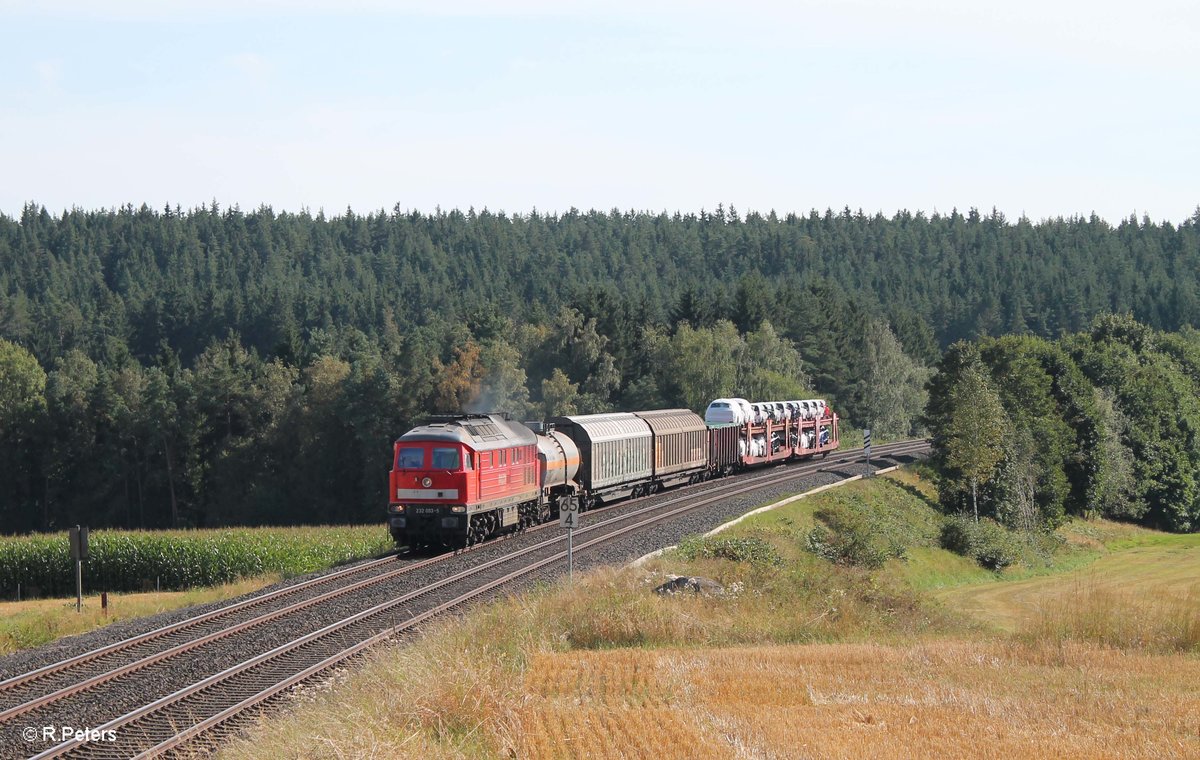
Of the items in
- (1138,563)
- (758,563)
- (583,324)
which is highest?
(583,324)

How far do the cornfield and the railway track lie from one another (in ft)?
47.1

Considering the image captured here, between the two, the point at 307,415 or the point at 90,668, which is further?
the point at 307,415

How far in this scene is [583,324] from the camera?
104 meters

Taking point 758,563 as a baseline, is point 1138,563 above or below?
below

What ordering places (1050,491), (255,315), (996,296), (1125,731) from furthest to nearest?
(996,296) < (255,315) < (1050,491) < (1125,731)

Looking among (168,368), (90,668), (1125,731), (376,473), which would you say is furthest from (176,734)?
(168,368)

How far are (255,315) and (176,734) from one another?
6054 inches

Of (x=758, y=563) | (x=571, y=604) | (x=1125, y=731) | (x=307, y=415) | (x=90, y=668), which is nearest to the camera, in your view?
(x=1125, y=731)

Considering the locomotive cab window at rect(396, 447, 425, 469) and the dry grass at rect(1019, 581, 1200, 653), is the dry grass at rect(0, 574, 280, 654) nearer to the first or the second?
the locomotive cab window at rect(396, 447, 425, 469)

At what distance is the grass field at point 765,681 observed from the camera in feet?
39.7

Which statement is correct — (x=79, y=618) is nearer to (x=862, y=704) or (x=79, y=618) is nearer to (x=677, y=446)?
(x=862, y=704)

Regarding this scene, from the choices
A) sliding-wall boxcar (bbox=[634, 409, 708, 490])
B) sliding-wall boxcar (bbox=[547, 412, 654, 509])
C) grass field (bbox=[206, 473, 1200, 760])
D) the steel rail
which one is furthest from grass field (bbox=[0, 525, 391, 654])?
grass field (bbox=[206, 473, 1200, 760])

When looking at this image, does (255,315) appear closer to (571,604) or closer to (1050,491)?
(1050,491)

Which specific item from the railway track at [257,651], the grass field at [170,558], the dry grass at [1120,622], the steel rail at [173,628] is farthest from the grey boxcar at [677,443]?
the dry grass at [1120,622]
